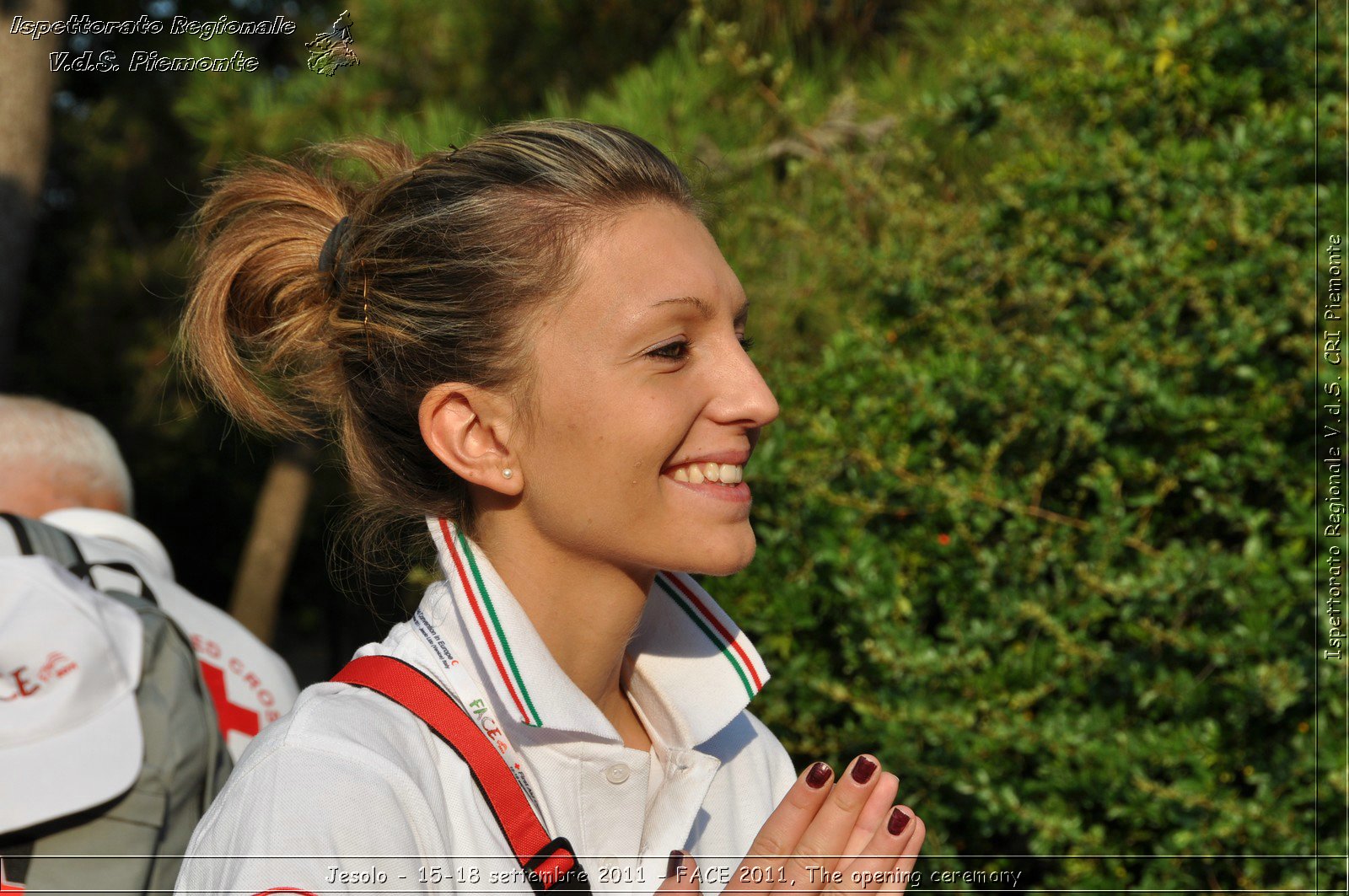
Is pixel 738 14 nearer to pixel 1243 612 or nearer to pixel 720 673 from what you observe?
pixel 1243 612

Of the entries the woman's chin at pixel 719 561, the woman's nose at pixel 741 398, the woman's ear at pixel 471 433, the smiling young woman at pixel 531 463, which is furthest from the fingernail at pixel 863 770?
the woman's ear at pixel 471 433

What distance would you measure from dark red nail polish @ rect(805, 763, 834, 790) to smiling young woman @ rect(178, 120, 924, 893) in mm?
124

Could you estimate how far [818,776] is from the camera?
115 centimetres

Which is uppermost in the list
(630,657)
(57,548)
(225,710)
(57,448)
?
(630,657)

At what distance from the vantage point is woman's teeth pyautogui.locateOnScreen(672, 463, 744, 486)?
4.80 ft

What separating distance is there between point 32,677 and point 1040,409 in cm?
208

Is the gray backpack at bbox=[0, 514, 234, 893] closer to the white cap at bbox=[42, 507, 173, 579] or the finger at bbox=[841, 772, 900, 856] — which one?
the white cap at bbox=[42, 507, 173, 579]

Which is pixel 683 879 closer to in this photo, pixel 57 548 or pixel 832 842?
pixel 832 842

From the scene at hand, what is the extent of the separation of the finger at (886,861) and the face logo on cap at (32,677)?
1.42 m

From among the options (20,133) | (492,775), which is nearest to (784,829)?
(492,775)

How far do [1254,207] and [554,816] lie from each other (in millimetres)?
2089

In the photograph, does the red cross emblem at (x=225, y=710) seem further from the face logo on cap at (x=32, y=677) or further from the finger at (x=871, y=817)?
the finger at (x=871, y=817)

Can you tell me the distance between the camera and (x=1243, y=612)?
2.31 m

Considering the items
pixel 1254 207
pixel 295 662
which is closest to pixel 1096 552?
pixel 1254 207
